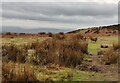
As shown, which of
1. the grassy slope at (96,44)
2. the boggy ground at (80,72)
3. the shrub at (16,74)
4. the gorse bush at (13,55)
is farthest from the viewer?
the grassy slope at (96,44)

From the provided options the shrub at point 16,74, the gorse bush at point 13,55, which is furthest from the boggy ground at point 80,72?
the gorse bush at point 13,55

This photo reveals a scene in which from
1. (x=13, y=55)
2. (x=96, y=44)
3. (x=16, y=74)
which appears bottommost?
(x=16, y=74)

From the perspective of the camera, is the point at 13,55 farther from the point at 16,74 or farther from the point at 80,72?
the point at 16,74

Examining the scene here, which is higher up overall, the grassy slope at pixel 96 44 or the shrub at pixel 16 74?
the grassy slope at pixel 96 44

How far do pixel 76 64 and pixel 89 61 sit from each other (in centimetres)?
115

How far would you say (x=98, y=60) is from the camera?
13156 mm

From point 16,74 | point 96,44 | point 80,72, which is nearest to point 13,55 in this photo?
point 80,72

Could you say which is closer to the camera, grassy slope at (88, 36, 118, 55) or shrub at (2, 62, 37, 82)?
shrub at (2, 62, 37, 82)

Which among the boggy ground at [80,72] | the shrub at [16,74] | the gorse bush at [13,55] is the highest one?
the gorse bush at [13,55]

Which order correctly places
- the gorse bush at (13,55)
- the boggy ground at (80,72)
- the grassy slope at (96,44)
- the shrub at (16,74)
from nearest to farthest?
1. the shrub at (16,74)
2. the boggy ground at (80,72)
3. the gorse bush at (13,55)
4. the grassy slope at (96,44)

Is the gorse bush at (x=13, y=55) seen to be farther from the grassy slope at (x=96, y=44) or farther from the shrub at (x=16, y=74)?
the grassy slope at (x=96, y=44)

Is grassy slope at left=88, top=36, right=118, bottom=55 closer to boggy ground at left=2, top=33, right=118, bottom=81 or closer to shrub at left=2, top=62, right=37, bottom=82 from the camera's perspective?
boggy ground at left=2, top=33, right=118, bottom=81

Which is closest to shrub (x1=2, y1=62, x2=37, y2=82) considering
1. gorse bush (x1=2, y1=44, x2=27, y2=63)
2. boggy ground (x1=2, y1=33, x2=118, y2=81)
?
boggy ground (x1=2, y1=33, x2=118, y2=81)

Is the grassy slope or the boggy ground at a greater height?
the grassy slope
